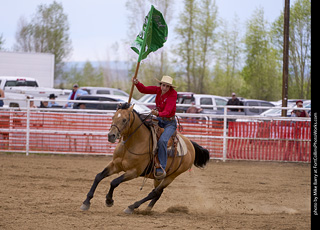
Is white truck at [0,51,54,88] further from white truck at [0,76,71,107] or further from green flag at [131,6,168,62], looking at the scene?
green flag at [131,6,168,62]

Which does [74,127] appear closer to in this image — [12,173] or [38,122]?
[38,122]

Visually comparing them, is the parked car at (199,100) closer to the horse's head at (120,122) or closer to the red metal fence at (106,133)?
the red metal fence at (106,133)

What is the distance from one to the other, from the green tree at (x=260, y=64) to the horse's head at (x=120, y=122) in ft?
103

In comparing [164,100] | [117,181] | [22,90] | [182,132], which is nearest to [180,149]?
[164,100]

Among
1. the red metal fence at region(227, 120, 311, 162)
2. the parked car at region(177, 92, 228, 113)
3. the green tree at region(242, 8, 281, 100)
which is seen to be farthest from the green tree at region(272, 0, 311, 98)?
the red metal fence at region(227, 120, 311, 162)

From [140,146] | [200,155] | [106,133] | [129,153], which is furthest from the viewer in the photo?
[106,133]

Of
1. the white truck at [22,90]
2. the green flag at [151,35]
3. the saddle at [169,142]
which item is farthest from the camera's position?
the white truck at [22,90]

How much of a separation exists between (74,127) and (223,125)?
15.5 feet

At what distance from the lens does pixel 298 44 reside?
31.8m

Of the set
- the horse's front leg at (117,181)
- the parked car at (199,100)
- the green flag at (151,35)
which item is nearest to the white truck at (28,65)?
the parked car at (199,100)

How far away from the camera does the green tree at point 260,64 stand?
125ft

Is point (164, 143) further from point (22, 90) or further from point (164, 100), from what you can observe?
point (22, 90)

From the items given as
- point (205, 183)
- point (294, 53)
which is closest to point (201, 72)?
point (294, 53)

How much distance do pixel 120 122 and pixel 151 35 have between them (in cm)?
189
